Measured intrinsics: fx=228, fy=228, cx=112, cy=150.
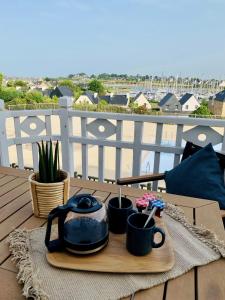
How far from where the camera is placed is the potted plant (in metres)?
0.84

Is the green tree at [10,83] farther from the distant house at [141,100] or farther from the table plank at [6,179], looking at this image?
the table plank at [6,179]

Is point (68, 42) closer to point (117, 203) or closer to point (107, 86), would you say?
point (107, 86)

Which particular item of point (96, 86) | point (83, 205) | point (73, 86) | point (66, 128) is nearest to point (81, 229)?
point (83, 205)

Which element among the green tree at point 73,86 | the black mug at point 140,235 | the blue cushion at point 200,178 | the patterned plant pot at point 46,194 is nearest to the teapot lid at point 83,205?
the black mug at point 140,235

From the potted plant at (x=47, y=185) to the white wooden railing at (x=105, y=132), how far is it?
3.95 ft

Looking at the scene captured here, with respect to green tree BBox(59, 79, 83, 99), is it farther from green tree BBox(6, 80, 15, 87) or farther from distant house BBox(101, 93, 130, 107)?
green tree BBox(6, 80, 15, 87)

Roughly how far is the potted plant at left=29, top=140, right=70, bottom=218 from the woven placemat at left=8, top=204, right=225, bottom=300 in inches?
4.0

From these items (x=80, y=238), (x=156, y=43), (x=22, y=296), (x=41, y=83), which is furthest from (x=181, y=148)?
(x=156, y=43)

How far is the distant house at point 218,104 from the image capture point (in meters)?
1.97

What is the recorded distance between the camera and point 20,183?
1201 millimetres

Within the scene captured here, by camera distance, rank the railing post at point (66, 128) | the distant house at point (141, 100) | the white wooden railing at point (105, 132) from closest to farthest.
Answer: the white wooden railing at point (105, 132), the railing post at point (66, 128), the distant house at point (141, 100)

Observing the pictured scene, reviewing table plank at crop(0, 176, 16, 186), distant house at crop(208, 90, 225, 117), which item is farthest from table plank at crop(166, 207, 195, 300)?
distant house at crop(208, 90, 225, 117)

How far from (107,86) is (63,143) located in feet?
4.35

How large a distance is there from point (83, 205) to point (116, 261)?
0.18m
